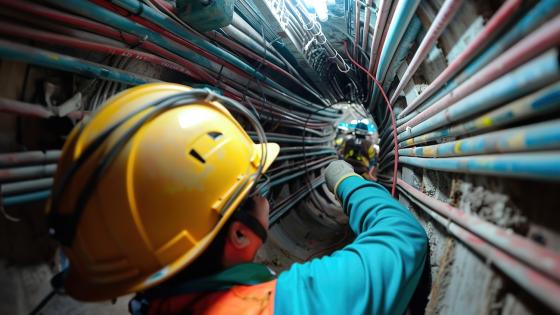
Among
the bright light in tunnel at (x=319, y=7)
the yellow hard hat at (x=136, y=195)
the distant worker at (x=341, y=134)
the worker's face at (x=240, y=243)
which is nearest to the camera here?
the yellow hard hat at (x=136, y=195)

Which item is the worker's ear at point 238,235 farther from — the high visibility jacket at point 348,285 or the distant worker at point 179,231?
the high visibility jacket at point 348,285

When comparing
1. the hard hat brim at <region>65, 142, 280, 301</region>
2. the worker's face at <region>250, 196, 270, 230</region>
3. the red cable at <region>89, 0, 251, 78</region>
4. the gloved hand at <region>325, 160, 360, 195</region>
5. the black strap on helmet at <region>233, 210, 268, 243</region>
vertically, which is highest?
the red cable at <region>89, 0, 251, 78</region>

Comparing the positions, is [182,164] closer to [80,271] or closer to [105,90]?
[80,271]

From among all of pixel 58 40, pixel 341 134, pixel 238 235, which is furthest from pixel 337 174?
pixel 341 134

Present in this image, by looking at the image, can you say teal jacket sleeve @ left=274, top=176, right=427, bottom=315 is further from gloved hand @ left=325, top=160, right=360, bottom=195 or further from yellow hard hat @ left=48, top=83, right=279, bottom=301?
gloved hand @ left=325, top=160, right=360, bottom=195

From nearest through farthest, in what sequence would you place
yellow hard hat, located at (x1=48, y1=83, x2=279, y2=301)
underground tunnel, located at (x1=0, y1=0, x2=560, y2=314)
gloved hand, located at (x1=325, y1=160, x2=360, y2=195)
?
1. underground tunnel, located at (x1=0, y1=0, x2=560, y2=314)
2. yellow hard hat, located at (x1=48, y1=83, x2=279, y2=301)
3. gloved hand, located at (x1=325, y1=160, x2=360, y2=195)

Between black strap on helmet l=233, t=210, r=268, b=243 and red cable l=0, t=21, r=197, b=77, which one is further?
black strap on helmet l=233, t=210, r=268, b=243

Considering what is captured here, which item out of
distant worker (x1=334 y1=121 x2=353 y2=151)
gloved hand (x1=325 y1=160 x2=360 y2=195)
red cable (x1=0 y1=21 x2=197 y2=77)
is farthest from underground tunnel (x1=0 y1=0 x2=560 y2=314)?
distant worker (x1=334 y1=121 x2=353 y2=151)

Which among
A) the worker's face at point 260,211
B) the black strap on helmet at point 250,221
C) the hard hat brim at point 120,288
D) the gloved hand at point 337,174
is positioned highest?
the gloved hand at point 337,174

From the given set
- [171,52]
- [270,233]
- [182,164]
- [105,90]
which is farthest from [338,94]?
[182,164]

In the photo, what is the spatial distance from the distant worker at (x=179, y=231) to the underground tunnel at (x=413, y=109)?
0.03 meters

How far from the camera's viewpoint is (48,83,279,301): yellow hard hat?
0.72m

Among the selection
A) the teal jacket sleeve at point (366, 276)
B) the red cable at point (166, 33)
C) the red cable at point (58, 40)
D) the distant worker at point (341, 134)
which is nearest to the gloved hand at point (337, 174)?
the teal jacket sleeve at point (366, 276)

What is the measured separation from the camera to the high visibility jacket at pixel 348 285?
75cm
